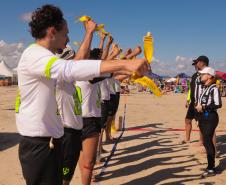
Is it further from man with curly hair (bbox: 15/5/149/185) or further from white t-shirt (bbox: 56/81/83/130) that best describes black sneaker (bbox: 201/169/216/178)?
man with curly hair (bbox: 15/5/149/185)

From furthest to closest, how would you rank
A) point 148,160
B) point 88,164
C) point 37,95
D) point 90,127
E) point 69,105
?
point 148,160
point 90,127
point 88,164
point 69,105
point 37,95

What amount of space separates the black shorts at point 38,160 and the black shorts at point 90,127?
207 cm

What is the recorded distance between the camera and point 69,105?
12.2ft

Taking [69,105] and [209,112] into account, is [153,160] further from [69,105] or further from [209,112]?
[69,105]

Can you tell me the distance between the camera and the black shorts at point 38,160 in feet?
8.75

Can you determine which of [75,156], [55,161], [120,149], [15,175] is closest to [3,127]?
[120,149]

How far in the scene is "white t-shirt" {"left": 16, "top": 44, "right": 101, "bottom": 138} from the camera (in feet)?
7.86

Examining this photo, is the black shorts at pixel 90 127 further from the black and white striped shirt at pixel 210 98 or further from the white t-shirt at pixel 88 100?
the black and white striped shirt at pixel 210 98

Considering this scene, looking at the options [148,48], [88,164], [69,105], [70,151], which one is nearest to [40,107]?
[148,48]

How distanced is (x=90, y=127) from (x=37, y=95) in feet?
7.61

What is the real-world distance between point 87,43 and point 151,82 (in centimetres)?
109

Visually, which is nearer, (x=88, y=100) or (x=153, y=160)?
(x=88, y=100)

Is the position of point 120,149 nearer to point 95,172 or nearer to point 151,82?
point 95,172

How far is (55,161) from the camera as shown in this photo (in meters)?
2.75
